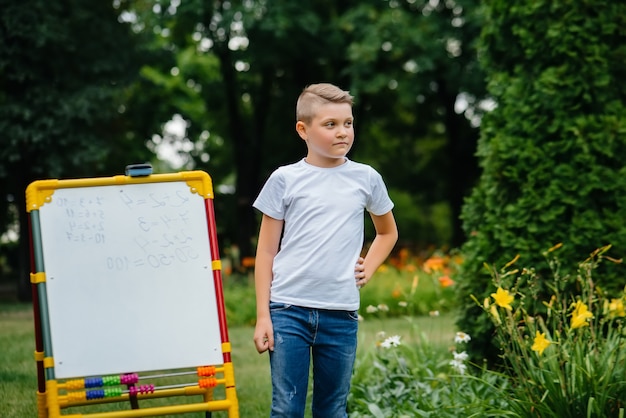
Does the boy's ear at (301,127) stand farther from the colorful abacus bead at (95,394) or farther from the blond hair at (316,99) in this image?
the colorful abacus bead at (95,394)

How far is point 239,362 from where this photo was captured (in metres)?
7.21

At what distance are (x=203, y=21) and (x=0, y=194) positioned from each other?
560 centimetres

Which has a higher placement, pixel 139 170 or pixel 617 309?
pixel 139 170

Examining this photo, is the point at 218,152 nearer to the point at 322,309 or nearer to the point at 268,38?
the point at 268,38

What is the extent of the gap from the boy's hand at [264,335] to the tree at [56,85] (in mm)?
10803

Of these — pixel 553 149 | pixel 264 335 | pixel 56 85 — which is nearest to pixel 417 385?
pixel 553 149

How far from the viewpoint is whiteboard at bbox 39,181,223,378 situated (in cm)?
372

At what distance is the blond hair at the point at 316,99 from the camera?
3.37 metres

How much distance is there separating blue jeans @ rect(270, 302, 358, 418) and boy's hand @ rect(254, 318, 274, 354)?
0.02m

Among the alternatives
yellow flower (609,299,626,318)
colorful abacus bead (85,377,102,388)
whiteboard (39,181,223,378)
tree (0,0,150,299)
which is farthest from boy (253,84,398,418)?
tree (0,0,150,299)

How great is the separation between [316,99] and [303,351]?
3.34ft

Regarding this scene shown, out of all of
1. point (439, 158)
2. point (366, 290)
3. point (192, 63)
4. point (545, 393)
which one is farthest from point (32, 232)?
point (439, 158)

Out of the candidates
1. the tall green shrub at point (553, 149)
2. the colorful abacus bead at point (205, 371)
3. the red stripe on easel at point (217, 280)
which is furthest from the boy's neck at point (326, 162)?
the tall green shrub at point (553, 149)

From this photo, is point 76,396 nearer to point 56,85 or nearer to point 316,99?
point 316,99
